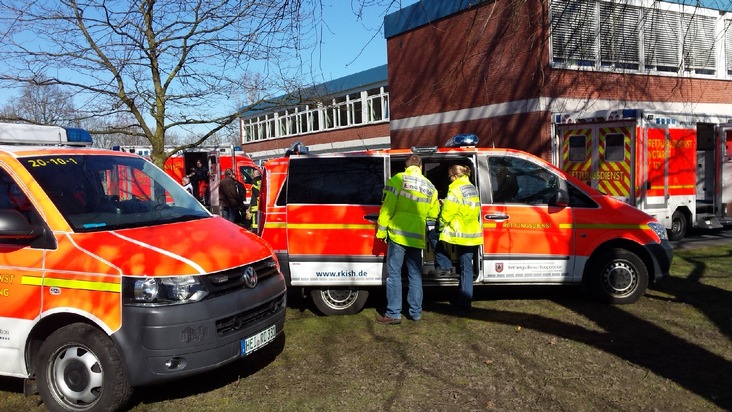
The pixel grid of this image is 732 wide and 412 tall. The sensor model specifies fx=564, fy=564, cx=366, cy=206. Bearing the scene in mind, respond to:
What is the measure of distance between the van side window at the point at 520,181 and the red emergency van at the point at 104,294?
10.9 feet

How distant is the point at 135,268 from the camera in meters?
3.93

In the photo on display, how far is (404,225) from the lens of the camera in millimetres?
6027

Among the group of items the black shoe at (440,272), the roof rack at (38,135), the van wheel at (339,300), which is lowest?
the van wheel at (339,300)

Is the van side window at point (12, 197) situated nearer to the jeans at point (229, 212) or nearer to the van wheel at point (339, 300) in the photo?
the van wheel at point (339, 300)

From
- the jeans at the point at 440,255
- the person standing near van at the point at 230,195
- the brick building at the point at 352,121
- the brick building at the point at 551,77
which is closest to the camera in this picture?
the jeans at the point at 440,255

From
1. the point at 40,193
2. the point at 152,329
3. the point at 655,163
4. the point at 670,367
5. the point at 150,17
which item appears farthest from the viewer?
the point at 655,163

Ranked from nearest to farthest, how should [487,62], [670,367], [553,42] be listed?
1. [670,367]
2. [553,42]
3. [487,62]

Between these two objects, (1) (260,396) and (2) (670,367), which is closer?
(1) (260,396)

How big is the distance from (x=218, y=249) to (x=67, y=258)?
Answer: 3.45 ft

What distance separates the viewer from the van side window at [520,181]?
22.2ft

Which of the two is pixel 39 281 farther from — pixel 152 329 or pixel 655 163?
pixel 655 163

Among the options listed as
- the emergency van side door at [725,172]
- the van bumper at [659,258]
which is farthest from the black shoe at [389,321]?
the emergency van side door at [725,172]

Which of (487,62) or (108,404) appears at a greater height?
(487,62)

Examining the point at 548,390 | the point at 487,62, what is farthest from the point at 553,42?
the point at 548,390
